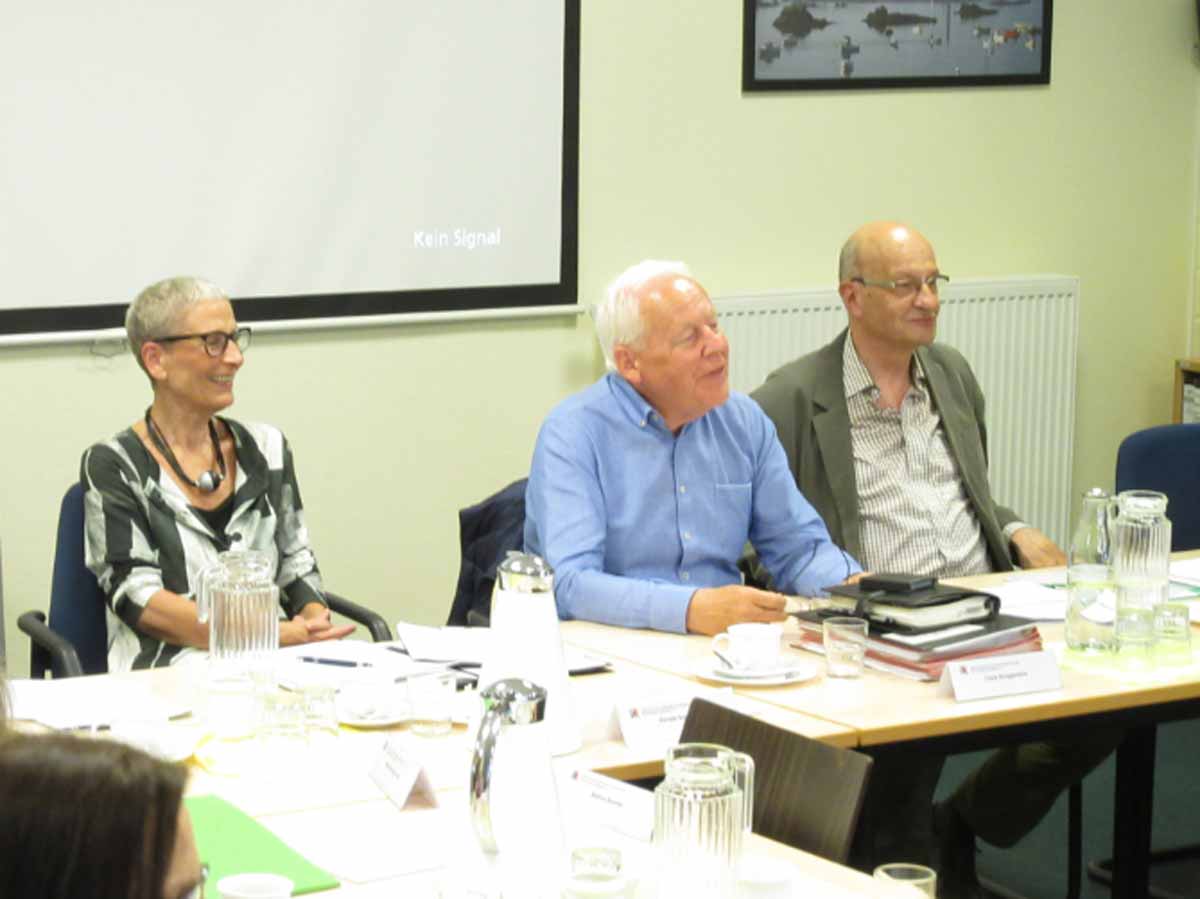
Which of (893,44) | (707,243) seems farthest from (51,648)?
(893,44)

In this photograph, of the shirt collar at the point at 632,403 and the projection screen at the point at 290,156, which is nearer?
the shirt collar at the point at 632,403

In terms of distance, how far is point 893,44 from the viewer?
561 cm

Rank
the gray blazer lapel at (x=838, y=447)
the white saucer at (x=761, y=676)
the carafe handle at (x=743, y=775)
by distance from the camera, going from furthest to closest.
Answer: the gray blazer lapel at (x=838, y=447) < the white saucer at (x=761, y=676) < the carafe handle at (x=743, y=775)

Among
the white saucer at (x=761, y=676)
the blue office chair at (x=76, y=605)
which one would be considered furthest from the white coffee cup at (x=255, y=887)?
the blue office chair at (x=76, y=605)

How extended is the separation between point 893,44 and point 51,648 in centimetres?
335

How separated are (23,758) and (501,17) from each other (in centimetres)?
403

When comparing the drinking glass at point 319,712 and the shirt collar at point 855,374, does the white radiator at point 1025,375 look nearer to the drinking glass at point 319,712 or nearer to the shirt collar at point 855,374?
the shirt collar at point 855,374

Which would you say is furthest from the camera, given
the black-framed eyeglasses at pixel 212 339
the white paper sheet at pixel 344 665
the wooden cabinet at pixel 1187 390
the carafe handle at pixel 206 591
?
the wooden cabinet at pixel 1187 390

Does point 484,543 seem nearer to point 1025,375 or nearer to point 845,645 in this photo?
point 845,645

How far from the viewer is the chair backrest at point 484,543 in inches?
146

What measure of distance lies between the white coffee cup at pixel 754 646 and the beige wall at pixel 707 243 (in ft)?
6.76

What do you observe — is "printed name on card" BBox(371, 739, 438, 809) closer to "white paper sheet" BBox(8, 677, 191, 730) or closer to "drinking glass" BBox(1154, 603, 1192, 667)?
"white paper sheet" BBox(8, 677, 191, 730)

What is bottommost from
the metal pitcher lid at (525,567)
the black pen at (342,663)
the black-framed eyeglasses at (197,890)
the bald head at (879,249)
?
the black pen at (342,663)

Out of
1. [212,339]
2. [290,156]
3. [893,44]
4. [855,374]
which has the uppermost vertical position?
[893,44]
